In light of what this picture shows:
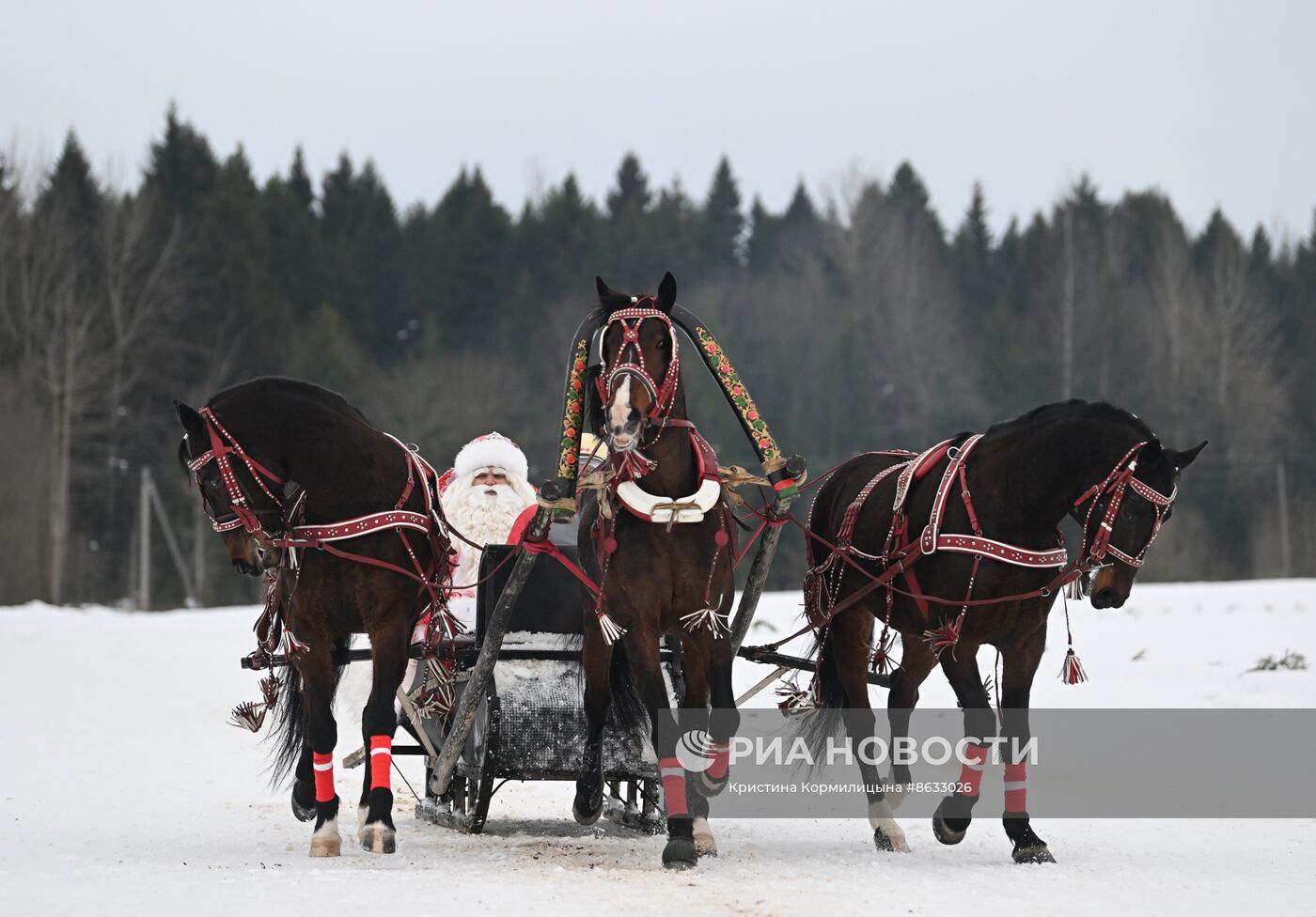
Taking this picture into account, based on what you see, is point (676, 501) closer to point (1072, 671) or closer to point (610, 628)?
point (610, 628)

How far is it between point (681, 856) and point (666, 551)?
130 cm

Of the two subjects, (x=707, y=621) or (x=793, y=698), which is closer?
(x=707, y=621)

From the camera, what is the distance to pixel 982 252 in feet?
204

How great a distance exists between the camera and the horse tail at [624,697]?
298 inches

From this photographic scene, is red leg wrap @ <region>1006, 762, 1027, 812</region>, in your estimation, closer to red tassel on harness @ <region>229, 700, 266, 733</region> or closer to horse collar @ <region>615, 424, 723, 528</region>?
horse collar @ <region>615, 424, 723, 528</region>

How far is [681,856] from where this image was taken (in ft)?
21.6

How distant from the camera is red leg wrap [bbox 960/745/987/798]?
281 inches

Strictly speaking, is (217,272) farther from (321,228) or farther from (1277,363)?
(1277,363)

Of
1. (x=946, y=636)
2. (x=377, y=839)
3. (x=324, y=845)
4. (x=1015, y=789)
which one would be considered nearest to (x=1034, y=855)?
(x=1015, y=789)

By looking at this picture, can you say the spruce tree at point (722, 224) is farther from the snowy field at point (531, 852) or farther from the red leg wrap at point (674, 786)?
the red leg wrap at point (674, 786)

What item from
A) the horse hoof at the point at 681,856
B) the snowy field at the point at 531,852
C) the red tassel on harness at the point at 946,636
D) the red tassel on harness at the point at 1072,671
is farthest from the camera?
the red tassel on harness at the point at 1072,671

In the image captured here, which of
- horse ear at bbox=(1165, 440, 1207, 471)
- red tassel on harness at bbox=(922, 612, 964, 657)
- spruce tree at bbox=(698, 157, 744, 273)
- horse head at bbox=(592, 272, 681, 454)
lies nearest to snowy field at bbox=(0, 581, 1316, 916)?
red tassel on harness at bbox=(922, 612, 964, 657)

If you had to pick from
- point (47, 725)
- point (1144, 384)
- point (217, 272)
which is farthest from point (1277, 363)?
point (47, 725)

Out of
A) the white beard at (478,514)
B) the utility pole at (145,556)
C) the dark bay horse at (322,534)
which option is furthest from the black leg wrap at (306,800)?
the utility pole at (145,556)
